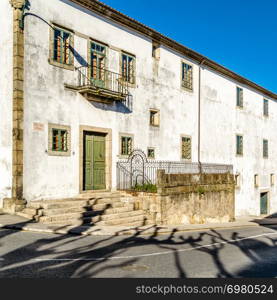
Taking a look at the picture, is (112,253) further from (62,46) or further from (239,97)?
(239,97)

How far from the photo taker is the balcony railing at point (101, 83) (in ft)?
Answer: 51.2

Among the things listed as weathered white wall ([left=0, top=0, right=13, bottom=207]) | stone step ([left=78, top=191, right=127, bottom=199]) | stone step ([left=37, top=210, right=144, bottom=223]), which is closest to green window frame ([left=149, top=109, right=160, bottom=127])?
stone step ([left=78, top=191, right=127, bottom=199])

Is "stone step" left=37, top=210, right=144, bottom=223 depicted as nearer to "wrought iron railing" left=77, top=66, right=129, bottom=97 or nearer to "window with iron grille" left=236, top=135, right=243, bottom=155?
"wrought iron railing" left=77, top=66, right=129, bottom=97

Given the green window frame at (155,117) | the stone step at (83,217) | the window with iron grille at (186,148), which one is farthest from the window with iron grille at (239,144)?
the stone step at (83,217)

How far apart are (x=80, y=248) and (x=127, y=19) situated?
12.8m

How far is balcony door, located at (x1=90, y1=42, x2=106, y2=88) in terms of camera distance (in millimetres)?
16406

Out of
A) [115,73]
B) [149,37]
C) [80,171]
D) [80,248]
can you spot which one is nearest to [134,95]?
[115,73]

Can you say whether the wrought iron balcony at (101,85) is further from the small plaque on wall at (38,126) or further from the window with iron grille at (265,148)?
the window with iron grille at (265,148)

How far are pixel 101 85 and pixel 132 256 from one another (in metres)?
9.86

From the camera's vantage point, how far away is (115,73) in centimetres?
1655

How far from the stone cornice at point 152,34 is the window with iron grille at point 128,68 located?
1.59 m

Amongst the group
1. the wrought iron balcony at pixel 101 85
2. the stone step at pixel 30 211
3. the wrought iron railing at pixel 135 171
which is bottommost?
the stone step at pixel 30 211

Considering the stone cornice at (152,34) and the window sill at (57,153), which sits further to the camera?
the stone cornice at (152,34)

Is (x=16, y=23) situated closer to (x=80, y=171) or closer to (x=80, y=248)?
(x=80, y=171)
